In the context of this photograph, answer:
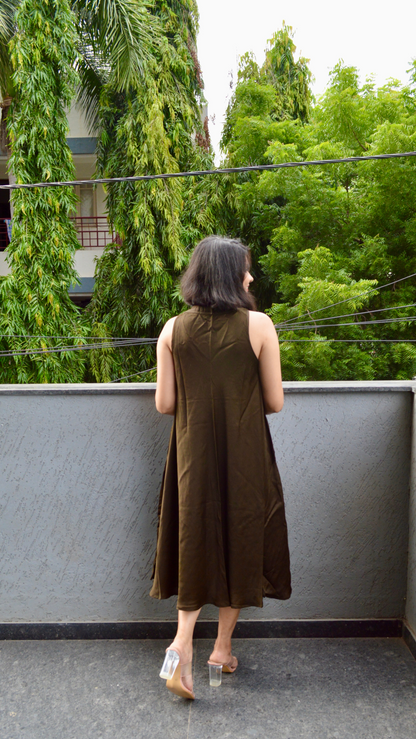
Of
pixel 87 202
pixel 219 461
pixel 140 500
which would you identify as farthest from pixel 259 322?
pixel 87 202

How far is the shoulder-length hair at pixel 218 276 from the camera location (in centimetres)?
147

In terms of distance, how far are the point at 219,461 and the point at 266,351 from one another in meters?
0.33

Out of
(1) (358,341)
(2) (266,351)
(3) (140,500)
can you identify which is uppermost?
(2) (266,351)

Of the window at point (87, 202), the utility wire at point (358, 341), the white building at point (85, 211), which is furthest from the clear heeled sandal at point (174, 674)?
the window at point (87, 202)

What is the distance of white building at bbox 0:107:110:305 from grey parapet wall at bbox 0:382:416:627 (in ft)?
29.5

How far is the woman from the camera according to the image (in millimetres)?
1477

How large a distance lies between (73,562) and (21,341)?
689cm

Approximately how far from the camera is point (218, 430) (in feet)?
4.99

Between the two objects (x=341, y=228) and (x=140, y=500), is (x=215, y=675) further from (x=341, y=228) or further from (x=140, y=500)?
(x=341, y=228)

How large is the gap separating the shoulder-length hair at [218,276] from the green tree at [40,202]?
7.01 m

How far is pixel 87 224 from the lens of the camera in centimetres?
1236

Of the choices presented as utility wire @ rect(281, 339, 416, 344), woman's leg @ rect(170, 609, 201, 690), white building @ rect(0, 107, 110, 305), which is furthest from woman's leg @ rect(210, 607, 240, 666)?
white building @ rect(0, 107, 110, 305)

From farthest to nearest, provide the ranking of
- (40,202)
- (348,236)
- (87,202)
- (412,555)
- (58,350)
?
(87,202)
(348,236)
(58,350)
(40,202)
(412,555)

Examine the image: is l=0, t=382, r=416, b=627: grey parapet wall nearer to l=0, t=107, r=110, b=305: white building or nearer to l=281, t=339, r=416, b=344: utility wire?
l=281, t=339, r=416, b=344: utility wire
